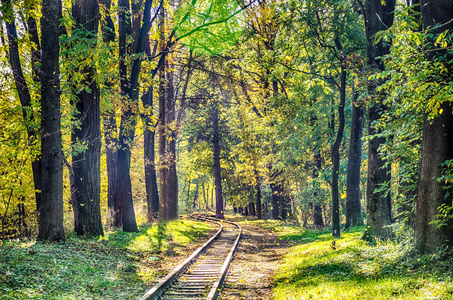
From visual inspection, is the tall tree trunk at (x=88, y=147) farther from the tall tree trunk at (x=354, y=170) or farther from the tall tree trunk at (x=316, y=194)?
the tall tree trunk at (x=316, y=194)

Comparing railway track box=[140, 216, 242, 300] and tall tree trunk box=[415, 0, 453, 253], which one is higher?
tall tree trunk box=[415, 0, 453, 253]

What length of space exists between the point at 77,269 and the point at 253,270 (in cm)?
476

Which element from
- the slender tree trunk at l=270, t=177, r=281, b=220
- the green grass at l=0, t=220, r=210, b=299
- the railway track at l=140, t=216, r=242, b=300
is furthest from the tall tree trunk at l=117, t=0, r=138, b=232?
the slender tree trunk at l=270, t=177, r=281, b=220

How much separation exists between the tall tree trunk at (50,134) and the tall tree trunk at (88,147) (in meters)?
1.69

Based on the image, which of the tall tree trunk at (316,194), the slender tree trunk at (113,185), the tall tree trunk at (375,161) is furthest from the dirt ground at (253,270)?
the slender tree trunk at (113,185)

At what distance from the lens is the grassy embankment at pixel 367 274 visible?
562 centimetres

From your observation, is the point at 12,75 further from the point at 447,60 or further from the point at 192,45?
the point at 447,60

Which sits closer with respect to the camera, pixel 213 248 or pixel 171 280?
pixel 171 280

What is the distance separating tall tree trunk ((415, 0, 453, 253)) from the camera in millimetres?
6504

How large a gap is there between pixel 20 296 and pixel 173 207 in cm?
1768

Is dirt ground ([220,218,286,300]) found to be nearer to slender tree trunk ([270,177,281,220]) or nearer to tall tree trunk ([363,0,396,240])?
tall tree trunk ([363,0,396,240])

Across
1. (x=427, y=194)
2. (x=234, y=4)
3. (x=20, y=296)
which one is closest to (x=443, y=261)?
(x=427, y=194)

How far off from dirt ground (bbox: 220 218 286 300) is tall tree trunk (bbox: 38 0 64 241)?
527 cm

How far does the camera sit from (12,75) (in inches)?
415
